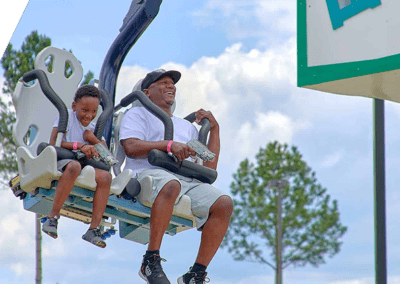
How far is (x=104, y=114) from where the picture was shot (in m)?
6.22

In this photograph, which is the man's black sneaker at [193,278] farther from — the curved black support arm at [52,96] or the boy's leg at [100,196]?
the curved black support arm at [52,96]

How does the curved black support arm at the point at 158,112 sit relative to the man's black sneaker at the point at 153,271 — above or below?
above

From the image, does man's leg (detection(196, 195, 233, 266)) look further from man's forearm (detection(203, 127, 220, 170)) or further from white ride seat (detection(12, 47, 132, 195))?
white ride seat (detection(12, 47, 132, 195))

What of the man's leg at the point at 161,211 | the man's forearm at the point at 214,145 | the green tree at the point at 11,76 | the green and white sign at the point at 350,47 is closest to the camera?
the green and white sign at the point at 350,47

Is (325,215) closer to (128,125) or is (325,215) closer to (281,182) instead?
(281,182)

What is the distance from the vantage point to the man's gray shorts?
584 cm

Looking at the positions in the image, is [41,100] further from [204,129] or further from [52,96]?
[204,129]

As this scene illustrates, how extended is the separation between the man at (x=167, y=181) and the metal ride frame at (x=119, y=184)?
10cm

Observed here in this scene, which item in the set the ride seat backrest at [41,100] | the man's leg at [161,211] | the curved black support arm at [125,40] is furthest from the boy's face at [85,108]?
the man's leg at [161,211]

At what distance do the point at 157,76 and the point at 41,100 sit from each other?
127cm

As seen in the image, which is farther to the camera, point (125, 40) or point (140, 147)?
point (125, 40)

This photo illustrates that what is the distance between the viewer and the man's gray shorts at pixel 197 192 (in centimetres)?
584

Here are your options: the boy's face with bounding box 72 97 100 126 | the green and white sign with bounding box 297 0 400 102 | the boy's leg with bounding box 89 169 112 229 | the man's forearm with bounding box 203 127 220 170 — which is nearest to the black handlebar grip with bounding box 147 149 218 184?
the man's forearm with bounding box 203 127 220 170

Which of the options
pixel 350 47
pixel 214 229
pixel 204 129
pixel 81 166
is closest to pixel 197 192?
pixel 214 229
